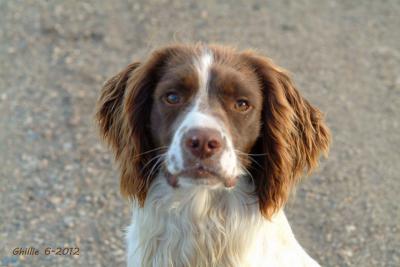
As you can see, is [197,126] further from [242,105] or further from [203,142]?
[242,105]

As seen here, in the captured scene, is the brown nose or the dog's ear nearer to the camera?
the brown nose

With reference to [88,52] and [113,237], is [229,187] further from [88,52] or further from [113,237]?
[88,52]

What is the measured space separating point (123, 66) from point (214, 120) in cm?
532

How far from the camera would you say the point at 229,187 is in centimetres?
375

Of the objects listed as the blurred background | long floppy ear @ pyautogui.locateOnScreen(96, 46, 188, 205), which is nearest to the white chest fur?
long floppy ear @ pyautogui.locateOnScreen(96, 46, 188, 205)

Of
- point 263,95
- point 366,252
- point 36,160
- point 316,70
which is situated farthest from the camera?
point 316,70

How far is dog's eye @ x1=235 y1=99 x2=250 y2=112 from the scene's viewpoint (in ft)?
12.5

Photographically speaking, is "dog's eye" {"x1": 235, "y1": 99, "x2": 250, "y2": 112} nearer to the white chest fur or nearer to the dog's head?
the dog's head

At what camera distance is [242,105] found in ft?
12.6

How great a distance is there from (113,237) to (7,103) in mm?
2826

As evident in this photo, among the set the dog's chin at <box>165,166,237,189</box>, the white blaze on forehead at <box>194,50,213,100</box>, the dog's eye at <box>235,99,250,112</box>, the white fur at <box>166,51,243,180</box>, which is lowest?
the dog's chin at <box>165,166,237,189</box>

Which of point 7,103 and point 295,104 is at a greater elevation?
point 295,104

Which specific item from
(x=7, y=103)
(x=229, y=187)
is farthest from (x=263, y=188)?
(x=7, y=103)

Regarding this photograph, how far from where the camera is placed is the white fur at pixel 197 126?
350 cm
